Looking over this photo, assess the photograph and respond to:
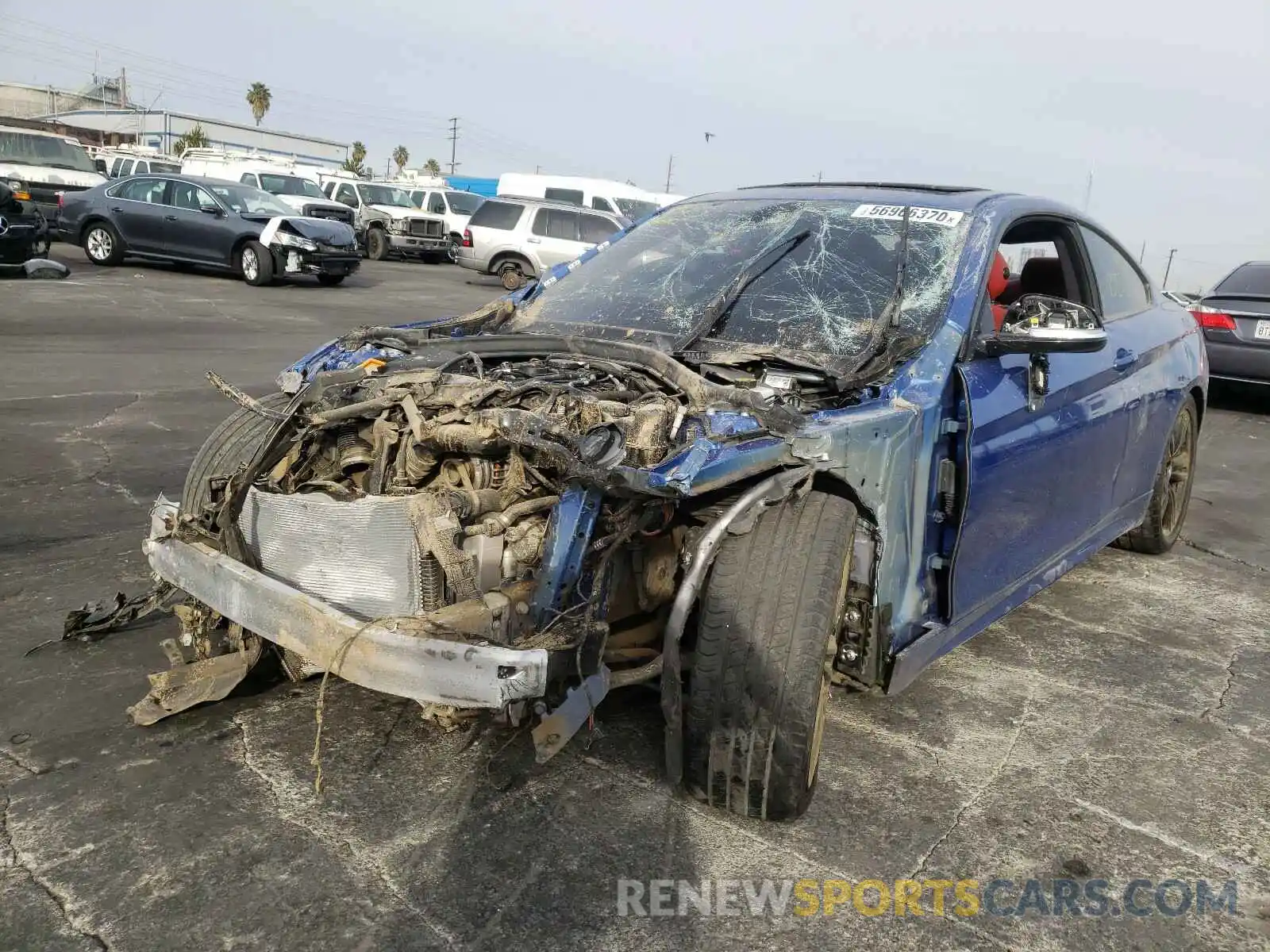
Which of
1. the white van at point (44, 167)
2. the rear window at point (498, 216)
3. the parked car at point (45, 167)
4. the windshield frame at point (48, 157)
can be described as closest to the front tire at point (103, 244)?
the parked car at point (45, 167)

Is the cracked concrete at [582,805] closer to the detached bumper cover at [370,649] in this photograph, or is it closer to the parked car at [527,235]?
the detached bumper cover at [370,649]

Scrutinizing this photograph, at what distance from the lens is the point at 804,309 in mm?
3473

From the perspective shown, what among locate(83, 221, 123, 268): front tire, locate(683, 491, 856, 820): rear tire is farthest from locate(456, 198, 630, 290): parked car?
locate(683, 491, 856, 820): rear tire

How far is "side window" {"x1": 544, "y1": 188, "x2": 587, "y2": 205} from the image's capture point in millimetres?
24406

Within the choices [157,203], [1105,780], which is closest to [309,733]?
[1105,780]

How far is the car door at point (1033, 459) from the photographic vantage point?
315 cm

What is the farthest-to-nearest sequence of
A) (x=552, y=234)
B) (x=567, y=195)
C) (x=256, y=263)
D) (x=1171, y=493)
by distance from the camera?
(x=567, y=195) → (x=552, y=234) → (x=256, y=263) → (x=1171, y=493)

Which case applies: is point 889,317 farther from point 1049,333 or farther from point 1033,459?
point 1033,459

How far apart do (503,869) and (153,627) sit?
1.96 meters

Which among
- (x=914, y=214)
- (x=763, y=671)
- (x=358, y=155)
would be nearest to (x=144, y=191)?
(x=914, y=214)

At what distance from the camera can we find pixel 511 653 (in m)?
2.24

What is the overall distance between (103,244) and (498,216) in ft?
22.8

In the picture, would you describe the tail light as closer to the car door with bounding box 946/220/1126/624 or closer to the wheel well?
the car door with bounding box 946/220/1126/624

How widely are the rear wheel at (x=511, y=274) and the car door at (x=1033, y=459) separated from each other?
15.1m
